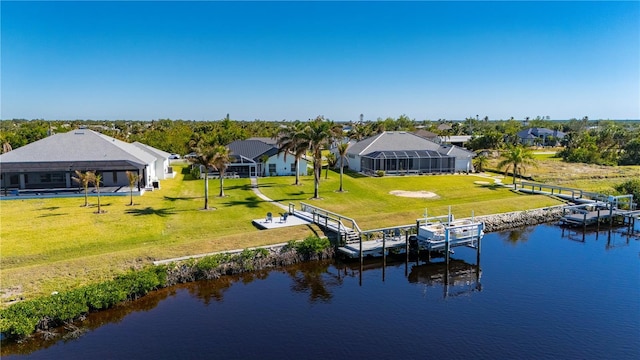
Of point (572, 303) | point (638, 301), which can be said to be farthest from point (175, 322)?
point (638, 301)

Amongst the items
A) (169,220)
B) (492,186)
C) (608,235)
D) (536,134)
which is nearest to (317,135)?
(169,220)

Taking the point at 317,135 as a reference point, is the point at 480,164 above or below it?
below

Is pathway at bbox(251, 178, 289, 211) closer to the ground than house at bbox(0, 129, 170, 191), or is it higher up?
closer to the ground

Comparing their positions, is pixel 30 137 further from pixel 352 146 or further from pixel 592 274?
pixel 592 274

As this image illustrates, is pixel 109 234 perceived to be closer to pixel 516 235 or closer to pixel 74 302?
pixel 74 302

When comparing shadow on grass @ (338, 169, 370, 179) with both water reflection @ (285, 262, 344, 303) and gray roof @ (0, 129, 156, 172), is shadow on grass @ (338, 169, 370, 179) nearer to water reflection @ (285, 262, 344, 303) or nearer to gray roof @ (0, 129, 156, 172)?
gray roof @ (0, 129, 156, 172)

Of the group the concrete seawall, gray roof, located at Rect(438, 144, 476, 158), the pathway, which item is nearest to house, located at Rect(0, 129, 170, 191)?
the pathway

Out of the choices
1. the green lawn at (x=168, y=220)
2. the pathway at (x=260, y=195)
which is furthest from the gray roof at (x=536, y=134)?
the pathway at (x=260, y=195)
